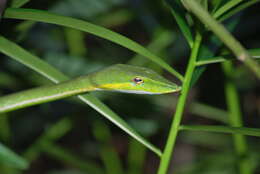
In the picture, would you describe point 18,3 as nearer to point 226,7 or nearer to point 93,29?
point 93,29

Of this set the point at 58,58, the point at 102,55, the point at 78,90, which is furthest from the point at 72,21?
the point at 102,55

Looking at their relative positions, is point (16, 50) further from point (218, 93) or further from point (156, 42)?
point (218, 93)

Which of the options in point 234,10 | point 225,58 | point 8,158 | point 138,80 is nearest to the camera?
point 225,58

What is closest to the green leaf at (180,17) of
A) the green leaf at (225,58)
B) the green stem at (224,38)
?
the green leaf at (225,58)

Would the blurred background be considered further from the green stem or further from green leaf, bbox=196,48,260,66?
the green stem

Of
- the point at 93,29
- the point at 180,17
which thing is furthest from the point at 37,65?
the point at 180,17

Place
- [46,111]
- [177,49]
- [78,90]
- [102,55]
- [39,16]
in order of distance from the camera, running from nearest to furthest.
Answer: [39,16], [78,90], [46,111], [177,49], [102,55]
